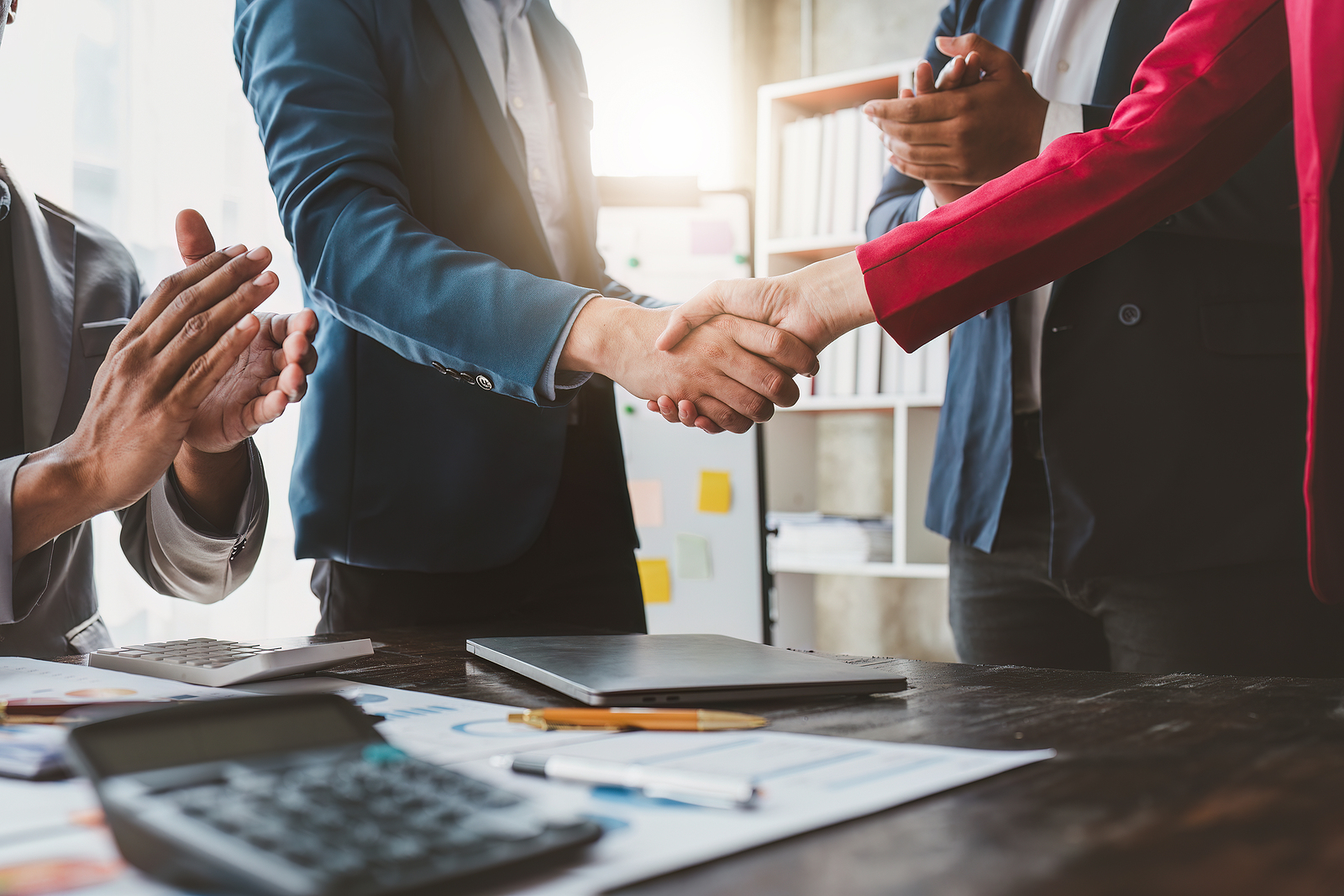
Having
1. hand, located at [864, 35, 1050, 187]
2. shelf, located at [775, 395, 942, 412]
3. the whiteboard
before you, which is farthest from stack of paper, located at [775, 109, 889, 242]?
hand, located at [864, 35, 1050, 187]

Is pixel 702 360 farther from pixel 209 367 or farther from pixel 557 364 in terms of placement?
pixel 209 367

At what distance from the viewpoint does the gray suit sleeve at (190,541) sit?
3.40 feet

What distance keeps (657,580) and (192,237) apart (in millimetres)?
1865

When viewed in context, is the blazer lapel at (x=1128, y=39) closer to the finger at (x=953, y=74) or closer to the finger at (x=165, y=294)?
the finger at (x=953, y=74)

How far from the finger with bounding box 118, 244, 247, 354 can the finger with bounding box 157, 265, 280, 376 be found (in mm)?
35

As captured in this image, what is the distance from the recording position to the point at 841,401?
2.75 metres

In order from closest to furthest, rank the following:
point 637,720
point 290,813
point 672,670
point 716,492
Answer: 1. point 290,813
2. point 637,720
3. point 672,670
4. point 716,492

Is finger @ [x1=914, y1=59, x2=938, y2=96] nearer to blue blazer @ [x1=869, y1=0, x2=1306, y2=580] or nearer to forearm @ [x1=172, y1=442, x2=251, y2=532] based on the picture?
blue blazer @ [x1=869, y1=0, x2=1306, y2=580]

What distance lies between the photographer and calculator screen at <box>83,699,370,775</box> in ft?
1.12

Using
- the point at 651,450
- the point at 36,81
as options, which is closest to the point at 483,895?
the point at 36,81

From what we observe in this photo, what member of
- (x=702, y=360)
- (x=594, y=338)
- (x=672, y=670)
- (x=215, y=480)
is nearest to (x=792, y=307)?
(x=702, y=360)

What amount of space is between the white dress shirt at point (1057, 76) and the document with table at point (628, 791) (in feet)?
2.86

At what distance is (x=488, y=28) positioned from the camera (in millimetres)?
1302

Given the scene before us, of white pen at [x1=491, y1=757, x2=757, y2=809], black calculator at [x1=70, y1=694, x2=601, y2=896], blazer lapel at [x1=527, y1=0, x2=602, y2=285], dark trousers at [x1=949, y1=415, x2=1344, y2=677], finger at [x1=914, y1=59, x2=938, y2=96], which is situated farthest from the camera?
blazer lapel at [x1=527, y1=0, x2=602, y2=285]
